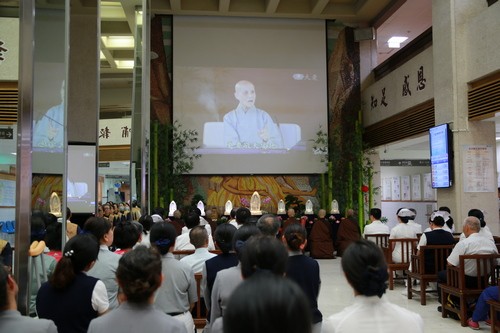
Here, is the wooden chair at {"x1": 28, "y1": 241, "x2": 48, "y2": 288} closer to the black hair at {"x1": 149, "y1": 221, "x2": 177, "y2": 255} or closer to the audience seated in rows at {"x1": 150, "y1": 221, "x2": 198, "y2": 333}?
the black hair at {"x1": 149, "y1": 221, "x2": 177, "y2": 255}

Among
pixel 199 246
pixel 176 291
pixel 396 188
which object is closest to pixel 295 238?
pixel 176 291

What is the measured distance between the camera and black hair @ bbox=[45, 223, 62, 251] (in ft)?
11.4

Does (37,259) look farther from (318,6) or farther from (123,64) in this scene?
(318,6)

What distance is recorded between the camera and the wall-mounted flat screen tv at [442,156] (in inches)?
312

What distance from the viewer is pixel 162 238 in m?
3.07

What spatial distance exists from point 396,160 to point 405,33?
152 inches

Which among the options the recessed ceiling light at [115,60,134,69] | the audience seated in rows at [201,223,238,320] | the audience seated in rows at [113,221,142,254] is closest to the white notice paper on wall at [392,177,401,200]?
the recessed ceiling light at [115,60,134,69]

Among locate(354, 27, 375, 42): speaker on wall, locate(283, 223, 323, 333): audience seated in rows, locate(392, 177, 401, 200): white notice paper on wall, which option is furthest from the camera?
locate(392, 177, 401, 200): white notice paper on wall

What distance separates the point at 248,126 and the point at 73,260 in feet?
34.6

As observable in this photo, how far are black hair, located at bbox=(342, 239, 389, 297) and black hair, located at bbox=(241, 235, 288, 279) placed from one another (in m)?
0.28

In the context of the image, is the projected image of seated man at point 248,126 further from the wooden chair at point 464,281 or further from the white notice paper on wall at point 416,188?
the wooden chair at point 464,281

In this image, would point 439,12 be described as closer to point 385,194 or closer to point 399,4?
point 399,4

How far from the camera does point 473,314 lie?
4.77 metres

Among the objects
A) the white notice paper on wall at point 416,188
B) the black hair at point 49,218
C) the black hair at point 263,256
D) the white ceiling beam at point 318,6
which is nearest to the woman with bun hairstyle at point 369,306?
the black hair at point 263,256
